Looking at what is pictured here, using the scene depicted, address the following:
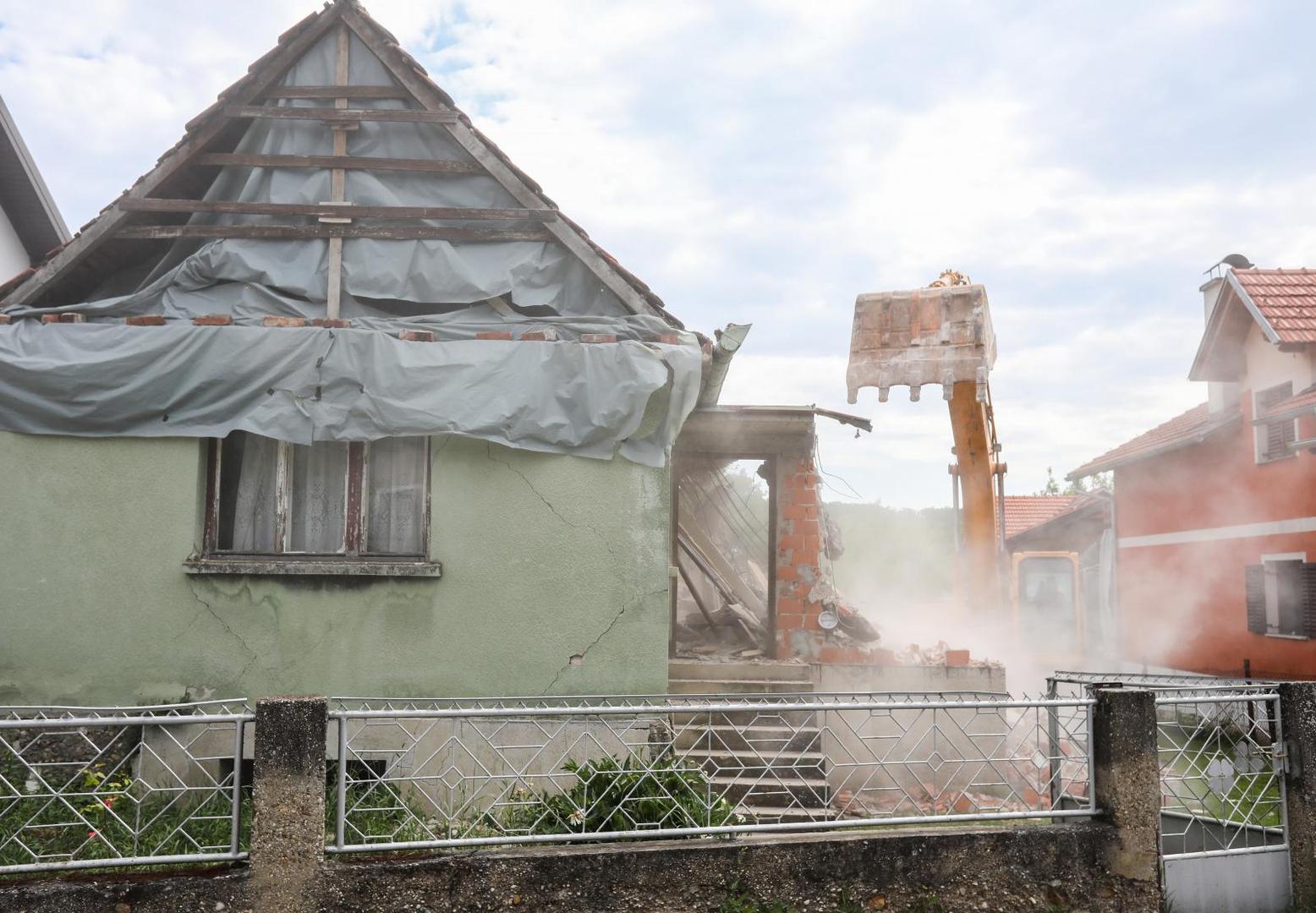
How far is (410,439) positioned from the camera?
25.3 feet

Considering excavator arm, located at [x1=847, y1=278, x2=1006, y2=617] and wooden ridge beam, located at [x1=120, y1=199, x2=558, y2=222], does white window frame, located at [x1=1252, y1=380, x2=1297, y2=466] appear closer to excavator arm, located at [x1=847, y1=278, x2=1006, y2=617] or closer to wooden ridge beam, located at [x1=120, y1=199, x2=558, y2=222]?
excavator arm, located at [x1=847, y1=278, x2=1006, y2=617]

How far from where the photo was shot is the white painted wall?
42.4 ft

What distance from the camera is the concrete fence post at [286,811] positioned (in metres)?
4.42

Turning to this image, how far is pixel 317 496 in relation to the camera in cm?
768

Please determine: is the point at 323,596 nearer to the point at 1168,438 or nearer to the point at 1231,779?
the point at 1231,779

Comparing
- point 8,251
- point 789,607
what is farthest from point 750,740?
point 8,251

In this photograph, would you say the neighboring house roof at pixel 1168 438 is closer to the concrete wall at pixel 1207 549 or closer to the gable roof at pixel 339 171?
the concrete wall at pixel 1207 549

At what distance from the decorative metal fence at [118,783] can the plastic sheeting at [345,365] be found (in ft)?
7.05

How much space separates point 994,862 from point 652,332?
4368 millimetres

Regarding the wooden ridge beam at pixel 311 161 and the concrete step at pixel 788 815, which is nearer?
the concrete step at pixel 788 815

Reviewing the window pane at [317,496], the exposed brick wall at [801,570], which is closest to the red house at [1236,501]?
the exposed brick wall at [801,570]

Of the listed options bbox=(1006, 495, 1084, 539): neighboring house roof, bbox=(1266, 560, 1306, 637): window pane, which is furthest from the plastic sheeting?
bbox=(1006, 495, 1084, 539): neighboring house roof

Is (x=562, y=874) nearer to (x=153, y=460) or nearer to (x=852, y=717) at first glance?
(x=153, y=460)

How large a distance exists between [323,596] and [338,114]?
3.83 meters
